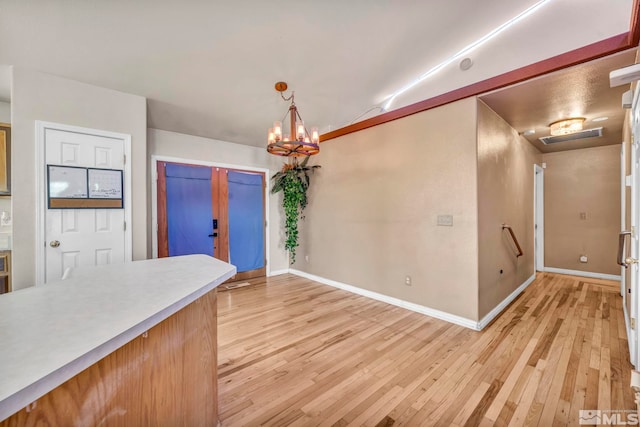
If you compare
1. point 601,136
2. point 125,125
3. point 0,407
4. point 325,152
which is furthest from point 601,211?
point 125,125

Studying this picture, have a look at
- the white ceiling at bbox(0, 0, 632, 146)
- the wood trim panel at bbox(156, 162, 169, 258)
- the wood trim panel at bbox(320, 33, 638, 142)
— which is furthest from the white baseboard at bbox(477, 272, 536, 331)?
the wood trim panel at bbox(156, 162, 169, 258)

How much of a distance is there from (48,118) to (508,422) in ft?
15.3

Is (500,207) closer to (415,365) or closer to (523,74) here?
(523,74)

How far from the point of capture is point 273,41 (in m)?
2.54

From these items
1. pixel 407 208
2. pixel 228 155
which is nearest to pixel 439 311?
pixel 407 208

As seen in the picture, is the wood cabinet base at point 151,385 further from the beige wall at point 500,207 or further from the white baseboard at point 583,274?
the white baseboard at point 583,274

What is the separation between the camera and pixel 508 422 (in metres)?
1.62

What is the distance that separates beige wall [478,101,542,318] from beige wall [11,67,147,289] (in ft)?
13.8

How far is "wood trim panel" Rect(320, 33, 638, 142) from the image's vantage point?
6.79 feet

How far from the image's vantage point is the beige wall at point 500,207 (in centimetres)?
292

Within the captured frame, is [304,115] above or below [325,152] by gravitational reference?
above

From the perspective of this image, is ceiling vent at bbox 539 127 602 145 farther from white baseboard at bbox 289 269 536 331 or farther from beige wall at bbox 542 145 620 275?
white baseboard at bbox 289 269 536 331

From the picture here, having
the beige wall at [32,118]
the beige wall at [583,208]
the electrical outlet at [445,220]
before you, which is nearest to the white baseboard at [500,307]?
the electrical outlet at [445,220]

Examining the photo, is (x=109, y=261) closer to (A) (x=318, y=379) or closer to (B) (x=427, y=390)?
(A) (x=318, y=379)
